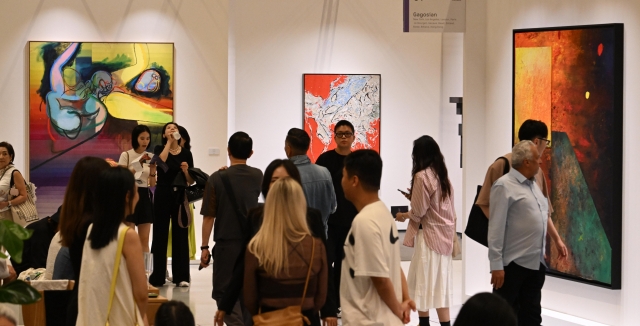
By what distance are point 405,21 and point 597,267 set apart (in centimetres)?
316

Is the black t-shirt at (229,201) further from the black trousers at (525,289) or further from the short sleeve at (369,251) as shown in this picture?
the short sleeve at (369,251)

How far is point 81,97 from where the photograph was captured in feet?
39.2

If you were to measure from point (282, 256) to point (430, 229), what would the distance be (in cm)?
321

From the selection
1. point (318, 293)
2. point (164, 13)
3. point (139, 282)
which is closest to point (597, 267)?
point (318, 293)

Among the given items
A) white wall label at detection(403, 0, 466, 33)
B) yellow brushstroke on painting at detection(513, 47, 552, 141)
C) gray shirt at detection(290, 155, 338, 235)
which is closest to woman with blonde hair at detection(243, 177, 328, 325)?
gray shirt at detection(290, 155, 338, 235)

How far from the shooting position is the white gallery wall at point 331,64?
12.8 meters

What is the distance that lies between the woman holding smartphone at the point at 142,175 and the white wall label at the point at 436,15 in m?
3.13

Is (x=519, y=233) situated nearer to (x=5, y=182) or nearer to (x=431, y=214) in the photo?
(x=431, y=214)

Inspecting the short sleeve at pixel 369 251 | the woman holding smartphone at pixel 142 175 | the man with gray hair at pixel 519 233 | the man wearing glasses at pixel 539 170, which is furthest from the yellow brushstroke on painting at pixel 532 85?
the short sleeve at pixel 369 251

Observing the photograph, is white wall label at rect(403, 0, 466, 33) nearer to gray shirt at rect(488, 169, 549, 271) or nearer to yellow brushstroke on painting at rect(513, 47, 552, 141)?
yellow brushstroke on painting at rect(513, 47, 552, 141)

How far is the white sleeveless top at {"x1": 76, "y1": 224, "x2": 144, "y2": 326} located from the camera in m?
3.70

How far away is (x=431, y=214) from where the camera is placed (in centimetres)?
680

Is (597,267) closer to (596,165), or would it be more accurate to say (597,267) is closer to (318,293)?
(596,165)

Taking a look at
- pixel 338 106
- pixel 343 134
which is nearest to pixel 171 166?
pixel 343 134
